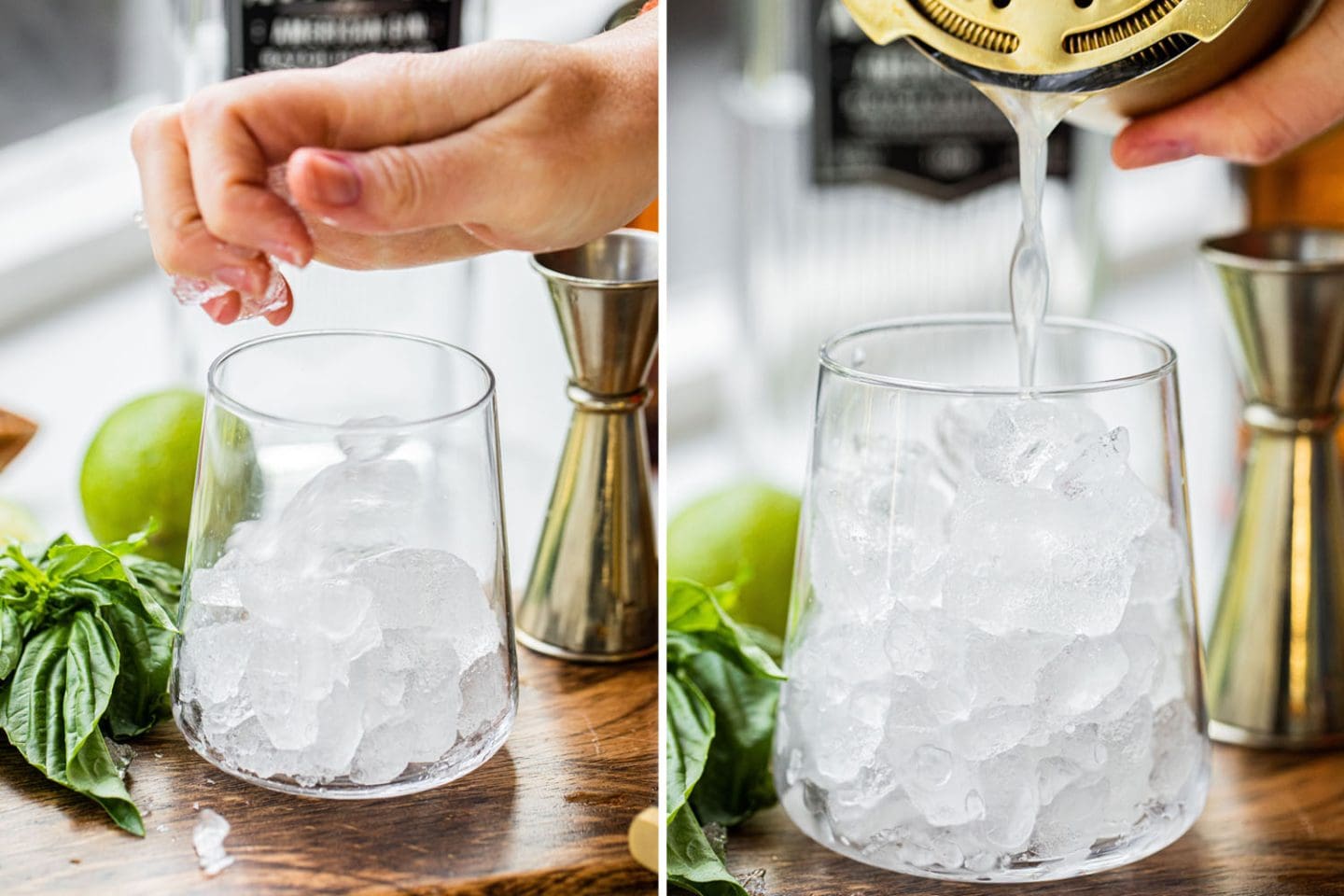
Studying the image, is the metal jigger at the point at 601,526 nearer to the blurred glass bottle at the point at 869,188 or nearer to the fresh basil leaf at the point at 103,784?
the fresh basil leaf at the point at 103,784

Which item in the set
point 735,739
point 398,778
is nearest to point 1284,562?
point 735,739

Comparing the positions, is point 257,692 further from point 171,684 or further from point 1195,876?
point 1195,876

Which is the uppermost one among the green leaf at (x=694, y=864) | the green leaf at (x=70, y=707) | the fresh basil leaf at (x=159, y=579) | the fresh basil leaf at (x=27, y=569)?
the fresh basil leaf at (x=27, y=569)

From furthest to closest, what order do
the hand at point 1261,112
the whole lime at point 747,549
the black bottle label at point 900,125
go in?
the black bottle label at point 900,125
the whole lime at point 747,549
the hand at point 1261,112

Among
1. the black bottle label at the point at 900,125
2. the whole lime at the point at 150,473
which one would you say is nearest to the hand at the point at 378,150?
the whole lime at the point at 150,473

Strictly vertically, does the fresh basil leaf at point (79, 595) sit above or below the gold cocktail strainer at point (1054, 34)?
below

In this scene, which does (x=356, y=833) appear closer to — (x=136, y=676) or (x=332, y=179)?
(x=136, y=676)

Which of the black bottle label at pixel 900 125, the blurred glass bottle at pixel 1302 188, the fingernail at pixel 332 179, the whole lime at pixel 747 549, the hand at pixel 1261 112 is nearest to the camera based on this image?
the fingernail at pixel 332 179

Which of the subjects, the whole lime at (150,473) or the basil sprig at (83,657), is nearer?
the basil sprig at (83,657)
